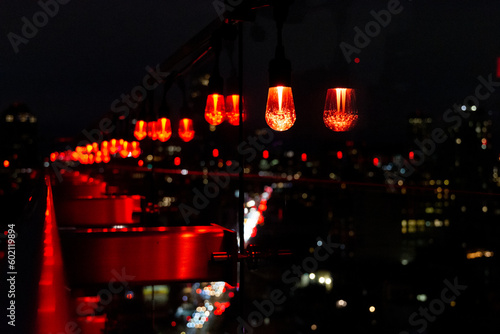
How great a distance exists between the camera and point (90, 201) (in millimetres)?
6332

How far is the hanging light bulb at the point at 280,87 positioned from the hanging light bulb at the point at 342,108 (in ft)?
0.60

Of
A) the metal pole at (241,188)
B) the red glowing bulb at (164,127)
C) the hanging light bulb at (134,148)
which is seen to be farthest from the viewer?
the hanging light bulb at (134,148)

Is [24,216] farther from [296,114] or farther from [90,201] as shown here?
[90,201]

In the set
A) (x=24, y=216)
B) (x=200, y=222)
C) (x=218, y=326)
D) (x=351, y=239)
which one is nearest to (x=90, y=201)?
(x=200, y=222)

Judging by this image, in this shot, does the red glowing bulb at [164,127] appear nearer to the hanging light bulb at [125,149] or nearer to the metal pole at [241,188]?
the metal pole at [241,188]

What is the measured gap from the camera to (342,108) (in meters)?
2.23

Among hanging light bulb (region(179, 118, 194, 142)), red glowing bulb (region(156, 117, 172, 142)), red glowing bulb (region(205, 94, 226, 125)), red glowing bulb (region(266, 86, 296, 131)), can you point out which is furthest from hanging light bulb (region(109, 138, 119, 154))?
red glowing bulb (region(266, 86, 296, 131))

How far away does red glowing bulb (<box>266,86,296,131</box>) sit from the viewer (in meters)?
2.14

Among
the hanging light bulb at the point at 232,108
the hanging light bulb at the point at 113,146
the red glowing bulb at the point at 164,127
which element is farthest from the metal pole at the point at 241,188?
the hanging light bulb at the point at 113,146

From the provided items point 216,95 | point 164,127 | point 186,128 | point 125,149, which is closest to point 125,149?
point 125,149

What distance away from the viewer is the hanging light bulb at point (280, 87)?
211 cm

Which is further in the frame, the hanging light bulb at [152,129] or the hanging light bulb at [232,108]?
the hanging light bulb at [152,129]

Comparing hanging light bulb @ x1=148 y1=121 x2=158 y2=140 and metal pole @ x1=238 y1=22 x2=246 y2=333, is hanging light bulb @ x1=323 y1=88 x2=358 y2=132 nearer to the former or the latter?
metal pole @ x1=238 y1=22 x2=246 y2=333

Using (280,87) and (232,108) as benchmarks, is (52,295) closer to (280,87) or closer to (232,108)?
(280,87)
